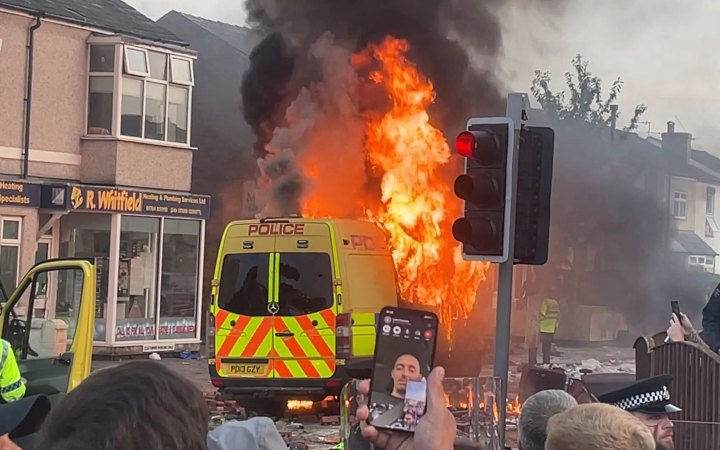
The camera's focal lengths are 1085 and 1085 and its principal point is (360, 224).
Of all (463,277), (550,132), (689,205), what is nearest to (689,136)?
(689,205)

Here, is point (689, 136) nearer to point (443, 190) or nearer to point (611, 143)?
point (611, 143)

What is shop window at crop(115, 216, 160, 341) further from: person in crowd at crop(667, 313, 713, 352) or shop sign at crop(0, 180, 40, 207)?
person in crowd at crop(667, 313, 713, 352)

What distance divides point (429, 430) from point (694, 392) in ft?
16.4

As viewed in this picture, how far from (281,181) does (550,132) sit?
41.4ft

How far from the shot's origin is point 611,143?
110 feet

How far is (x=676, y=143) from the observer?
36.0 metres

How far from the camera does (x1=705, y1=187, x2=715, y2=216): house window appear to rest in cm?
3778

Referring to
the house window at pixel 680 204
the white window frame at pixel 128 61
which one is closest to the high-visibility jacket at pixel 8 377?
the white window frame at pixel 128 61

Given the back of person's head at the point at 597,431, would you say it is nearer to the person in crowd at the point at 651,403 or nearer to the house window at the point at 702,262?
the person in crowd at the point at 651,403

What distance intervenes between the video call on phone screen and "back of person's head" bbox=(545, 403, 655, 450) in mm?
401

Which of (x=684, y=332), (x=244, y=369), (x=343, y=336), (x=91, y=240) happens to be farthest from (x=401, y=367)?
(x=91, y=240)

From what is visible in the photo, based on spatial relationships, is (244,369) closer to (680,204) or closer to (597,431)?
(597,431)

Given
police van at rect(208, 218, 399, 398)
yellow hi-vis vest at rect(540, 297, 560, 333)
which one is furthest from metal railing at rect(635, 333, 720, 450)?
yellow hi-vis vest at rect(540, 297, 560, 333)

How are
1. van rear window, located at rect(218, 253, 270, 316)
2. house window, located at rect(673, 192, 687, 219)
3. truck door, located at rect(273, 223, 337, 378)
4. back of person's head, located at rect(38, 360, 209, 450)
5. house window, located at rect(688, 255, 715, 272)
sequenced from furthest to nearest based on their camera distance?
1. house window, located at rect(673, 192, 687, 219)
2. house window, located at rect(688, 255, 715, 272)
3. van rear window, located at rect(218, 253, 270, 316)
4. truck door, located at rect(273, 223, 337, 378)
5. back of person's head, located at rect(38, 360, 209, 450)
